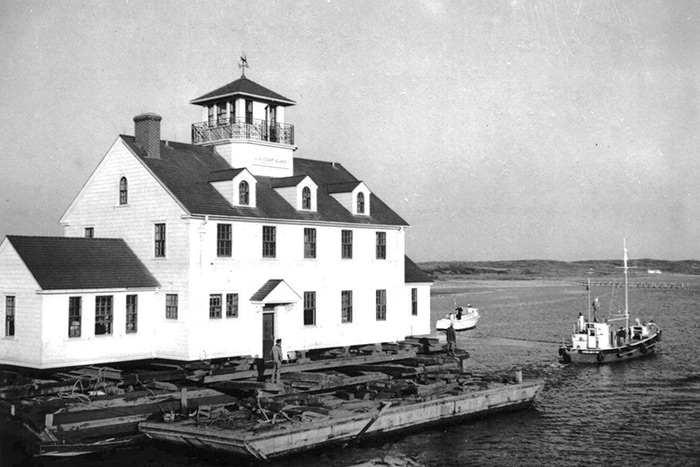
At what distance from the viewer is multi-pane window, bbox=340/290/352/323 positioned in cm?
4281

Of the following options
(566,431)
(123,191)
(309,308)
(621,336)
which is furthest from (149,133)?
(621,336)

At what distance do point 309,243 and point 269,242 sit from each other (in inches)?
106

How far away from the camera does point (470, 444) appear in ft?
101

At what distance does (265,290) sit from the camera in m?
38.3

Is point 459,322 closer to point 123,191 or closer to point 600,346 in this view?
point 600,346

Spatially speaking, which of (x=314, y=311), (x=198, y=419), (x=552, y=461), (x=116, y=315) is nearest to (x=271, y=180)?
(x=314, y=311)

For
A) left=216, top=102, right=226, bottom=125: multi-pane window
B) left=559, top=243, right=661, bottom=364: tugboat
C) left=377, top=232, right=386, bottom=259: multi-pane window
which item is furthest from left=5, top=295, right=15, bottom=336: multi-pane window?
left=559, top=243, right=661, bottom=364: tugboat

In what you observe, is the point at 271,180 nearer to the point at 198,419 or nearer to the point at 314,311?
the point at 314,311

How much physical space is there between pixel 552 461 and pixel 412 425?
17.7 feet

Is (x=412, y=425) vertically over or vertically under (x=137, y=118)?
under

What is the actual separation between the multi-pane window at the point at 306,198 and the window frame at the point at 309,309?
429cm

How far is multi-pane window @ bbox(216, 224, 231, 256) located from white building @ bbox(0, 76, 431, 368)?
0.22 feet

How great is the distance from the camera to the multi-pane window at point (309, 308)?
40969mm

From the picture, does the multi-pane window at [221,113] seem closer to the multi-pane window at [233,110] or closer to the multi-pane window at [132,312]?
the multi-pane window at [233,110]
